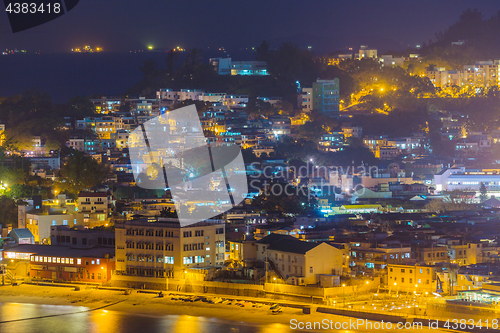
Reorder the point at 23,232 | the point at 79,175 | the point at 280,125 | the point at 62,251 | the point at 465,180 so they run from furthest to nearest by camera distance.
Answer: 1. the point at 280,125
2. the point at 465,180
3. the point at 79,175
4. the point at 23,232
5. the point at 62,251

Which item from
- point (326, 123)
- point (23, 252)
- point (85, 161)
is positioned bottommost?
point (23, 252)

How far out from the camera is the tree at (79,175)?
95.2ft

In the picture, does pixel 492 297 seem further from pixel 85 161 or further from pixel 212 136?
pixel 212 136

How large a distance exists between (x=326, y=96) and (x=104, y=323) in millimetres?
30135

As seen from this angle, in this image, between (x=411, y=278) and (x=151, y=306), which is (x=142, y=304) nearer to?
(x=151, y=306)

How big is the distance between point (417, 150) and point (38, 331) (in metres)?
28.5

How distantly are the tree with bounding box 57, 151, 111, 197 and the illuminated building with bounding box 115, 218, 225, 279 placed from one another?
9.89m

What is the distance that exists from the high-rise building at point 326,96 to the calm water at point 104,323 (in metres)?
28.7

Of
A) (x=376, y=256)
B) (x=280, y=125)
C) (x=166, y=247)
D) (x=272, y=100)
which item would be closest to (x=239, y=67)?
(x=272, y=100)

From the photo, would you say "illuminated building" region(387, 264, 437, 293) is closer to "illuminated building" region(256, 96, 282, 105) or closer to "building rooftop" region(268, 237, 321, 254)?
"building rooftop" region(268, 237, 321, 254)

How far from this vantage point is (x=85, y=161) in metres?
29.7

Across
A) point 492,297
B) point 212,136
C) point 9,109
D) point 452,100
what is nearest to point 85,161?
point 212,136

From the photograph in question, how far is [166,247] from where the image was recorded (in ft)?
61.7

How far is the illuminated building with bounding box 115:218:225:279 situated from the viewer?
61.3ft
